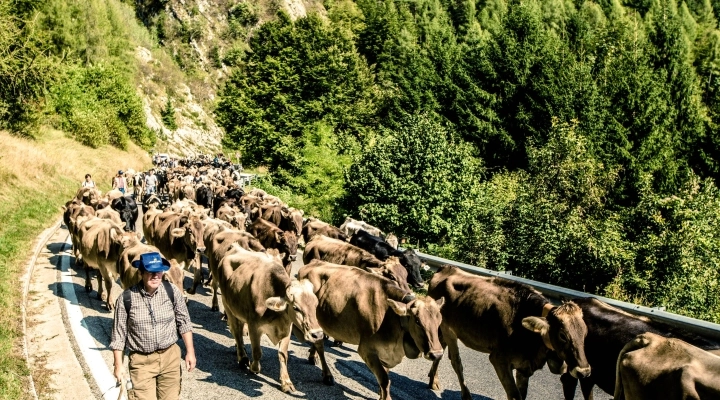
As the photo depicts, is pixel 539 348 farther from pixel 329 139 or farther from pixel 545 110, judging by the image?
pixel 545 110

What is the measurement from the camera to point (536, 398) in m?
7.97

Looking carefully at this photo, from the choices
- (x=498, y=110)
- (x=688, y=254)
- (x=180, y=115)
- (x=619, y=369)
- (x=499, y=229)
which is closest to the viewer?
(x=619, y=369)

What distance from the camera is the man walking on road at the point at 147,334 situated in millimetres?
5602

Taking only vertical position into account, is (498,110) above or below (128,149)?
above

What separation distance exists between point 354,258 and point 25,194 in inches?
768

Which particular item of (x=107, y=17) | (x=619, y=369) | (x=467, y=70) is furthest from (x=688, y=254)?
(x=107, y=17)

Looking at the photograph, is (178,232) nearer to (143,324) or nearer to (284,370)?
(284,370)

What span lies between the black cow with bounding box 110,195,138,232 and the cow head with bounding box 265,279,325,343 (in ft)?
41.1

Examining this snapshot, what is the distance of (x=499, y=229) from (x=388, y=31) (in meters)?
59.5

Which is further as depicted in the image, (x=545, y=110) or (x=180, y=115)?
(x=180, y=115)

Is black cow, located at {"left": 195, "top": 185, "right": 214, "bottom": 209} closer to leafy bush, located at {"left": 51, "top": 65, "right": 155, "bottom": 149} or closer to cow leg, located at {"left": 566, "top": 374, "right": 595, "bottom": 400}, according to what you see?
cow leg, located at {"left": 566, "top": 374, "right": 595, "bottom": 400}

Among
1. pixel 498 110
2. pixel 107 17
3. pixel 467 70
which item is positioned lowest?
pixel 498 110

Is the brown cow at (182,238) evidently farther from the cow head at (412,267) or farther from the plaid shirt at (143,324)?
the plaid shirt at (143,324)

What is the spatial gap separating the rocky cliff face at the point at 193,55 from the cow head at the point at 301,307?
7380cm
